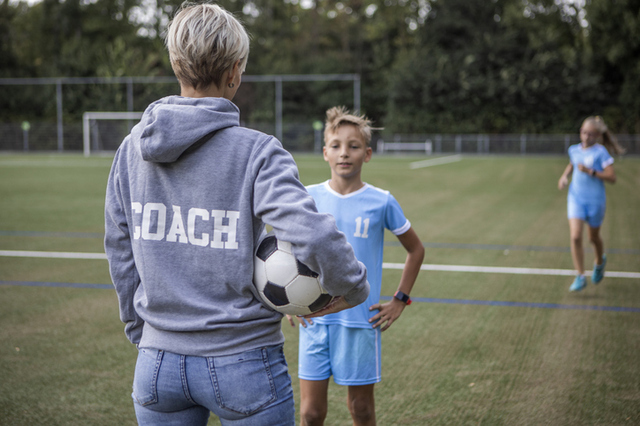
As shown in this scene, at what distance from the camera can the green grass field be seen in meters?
3.90

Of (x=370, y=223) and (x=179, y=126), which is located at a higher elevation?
(x=179, y=126)

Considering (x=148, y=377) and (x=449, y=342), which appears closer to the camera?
(x=148, y=377)

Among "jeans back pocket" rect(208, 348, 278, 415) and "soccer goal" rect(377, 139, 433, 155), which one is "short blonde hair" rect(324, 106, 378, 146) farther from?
"soccer goal" rect(377, 139, 433, 155)

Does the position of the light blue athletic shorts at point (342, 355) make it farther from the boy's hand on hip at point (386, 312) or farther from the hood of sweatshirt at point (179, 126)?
the hood of sweatshirt at point (179, 126)

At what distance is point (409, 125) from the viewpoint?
143 feet

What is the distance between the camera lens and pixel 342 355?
305cm

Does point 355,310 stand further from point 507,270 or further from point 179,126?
point 507,270

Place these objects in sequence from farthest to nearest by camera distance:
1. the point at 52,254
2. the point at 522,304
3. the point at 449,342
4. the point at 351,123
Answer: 1. the point at 52,254
2. the point at 522,304
3. the point at 449,342
4. the point at 351,123

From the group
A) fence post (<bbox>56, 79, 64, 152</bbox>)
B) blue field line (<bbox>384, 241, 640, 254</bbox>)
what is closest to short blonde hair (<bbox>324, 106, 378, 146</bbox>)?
blue field line (<bbox>384, 241, 640, 254</bbox>)

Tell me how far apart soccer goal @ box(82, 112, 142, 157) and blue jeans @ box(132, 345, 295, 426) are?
37422mm

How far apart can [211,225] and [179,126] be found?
272 millimetres

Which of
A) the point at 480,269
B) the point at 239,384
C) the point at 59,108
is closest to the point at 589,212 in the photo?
the point at 480,269

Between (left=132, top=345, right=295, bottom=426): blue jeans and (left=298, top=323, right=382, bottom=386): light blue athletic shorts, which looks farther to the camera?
(left=298, top=323, right=382, bottom=386): light blue athletic shorts

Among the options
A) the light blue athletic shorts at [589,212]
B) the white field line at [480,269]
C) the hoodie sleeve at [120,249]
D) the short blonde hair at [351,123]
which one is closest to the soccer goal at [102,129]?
the white field line at [480,269]
